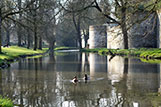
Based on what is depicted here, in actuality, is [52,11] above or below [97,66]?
above

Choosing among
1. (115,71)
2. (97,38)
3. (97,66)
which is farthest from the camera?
(97,38)

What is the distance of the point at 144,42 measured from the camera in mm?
42031

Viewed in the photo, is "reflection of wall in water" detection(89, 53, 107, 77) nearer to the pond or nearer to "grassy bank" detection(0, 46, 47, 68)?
the pond

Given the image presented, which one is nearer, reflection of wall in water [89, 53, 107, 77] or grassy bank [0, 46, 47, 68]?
reflection of wall in water [89, 53, 107, 77]

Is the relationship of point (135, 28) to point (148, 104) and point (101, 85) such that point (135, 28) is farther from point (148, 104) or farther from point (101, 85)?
point (148, 104)

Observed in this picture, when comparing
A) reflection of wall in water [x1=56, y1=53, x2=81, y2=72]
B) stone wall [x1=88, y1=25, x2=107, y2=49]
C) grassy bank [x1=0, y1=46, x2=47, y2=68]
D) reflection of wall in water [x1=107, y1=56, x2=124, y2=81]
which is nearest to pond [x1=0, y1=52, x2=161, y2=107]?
reflection of wall in water [x1=107, y1=56, x2=124, y2=81]

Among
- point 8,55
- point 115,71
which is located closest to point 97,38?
point 8,55

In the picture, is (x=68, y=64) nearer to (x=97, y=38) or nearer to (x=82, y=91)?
(x=82, y=91)

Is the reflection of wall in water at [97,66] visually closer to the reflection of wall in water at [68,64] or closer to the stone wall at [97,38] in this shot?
the reflection of wall in water at [68,64]

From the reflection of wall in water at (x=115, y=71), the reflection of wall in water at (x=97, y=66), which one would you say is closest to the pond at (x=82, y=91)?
the reflection of wall in water at (x=115, y=71)

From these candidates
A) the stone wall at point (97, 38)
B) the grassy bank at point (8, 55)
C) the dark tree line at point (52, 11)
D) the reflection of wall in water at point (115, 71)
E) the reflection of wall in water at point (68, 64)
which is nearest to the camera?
the reflection of wall in water at point (115, 71)

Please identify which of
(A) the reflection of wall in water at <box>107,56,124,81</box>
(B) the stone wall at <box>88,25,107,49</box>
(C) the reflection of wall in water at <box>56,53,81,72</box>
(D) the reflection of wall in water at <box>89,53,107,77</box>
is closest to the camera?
(A) the reflection of wall in water at <box>107,56,124,81</box>

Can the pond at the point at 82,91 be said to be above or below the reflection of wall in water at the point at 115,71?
below

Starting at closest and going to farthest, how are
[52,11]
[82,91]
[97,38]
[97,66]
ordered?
[82,91] < [97,66] < [52,11] < [97,38]
